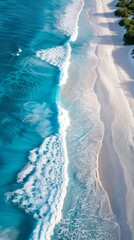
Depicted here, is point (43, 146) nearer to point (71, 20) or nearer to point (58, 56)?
point (58, 56)

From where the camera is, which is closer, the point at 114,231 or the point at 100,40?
the point at 114,231

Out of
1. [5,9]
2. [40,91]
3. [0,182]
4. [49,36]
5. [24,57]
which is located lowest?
[0,182]

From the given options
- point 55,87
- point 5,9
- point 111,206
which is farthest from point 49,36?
point 111,206

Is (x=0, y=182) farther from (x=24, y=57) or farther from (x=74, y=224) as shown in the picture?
(x=24, y=57)

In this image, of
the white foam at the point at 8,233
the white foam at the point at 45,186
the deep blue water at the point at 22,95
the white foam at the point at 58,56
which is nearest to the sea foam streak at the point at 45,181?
the white foam at the point at 45,186

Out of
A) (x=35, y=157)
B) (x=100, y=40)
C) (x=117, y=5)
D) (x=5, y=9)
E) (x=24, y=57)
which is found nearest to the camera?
(x=35, y=157)

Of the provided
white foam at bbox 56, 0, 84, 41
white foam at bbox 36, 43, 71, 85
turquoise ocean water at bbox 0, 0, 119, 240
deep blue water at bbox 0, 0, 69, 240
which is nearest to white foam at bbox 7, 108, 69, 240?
turquoise ocean water at bbox 0, 0, 119, 240

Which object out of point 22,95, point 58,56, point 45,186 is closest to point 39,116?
point 22,95
